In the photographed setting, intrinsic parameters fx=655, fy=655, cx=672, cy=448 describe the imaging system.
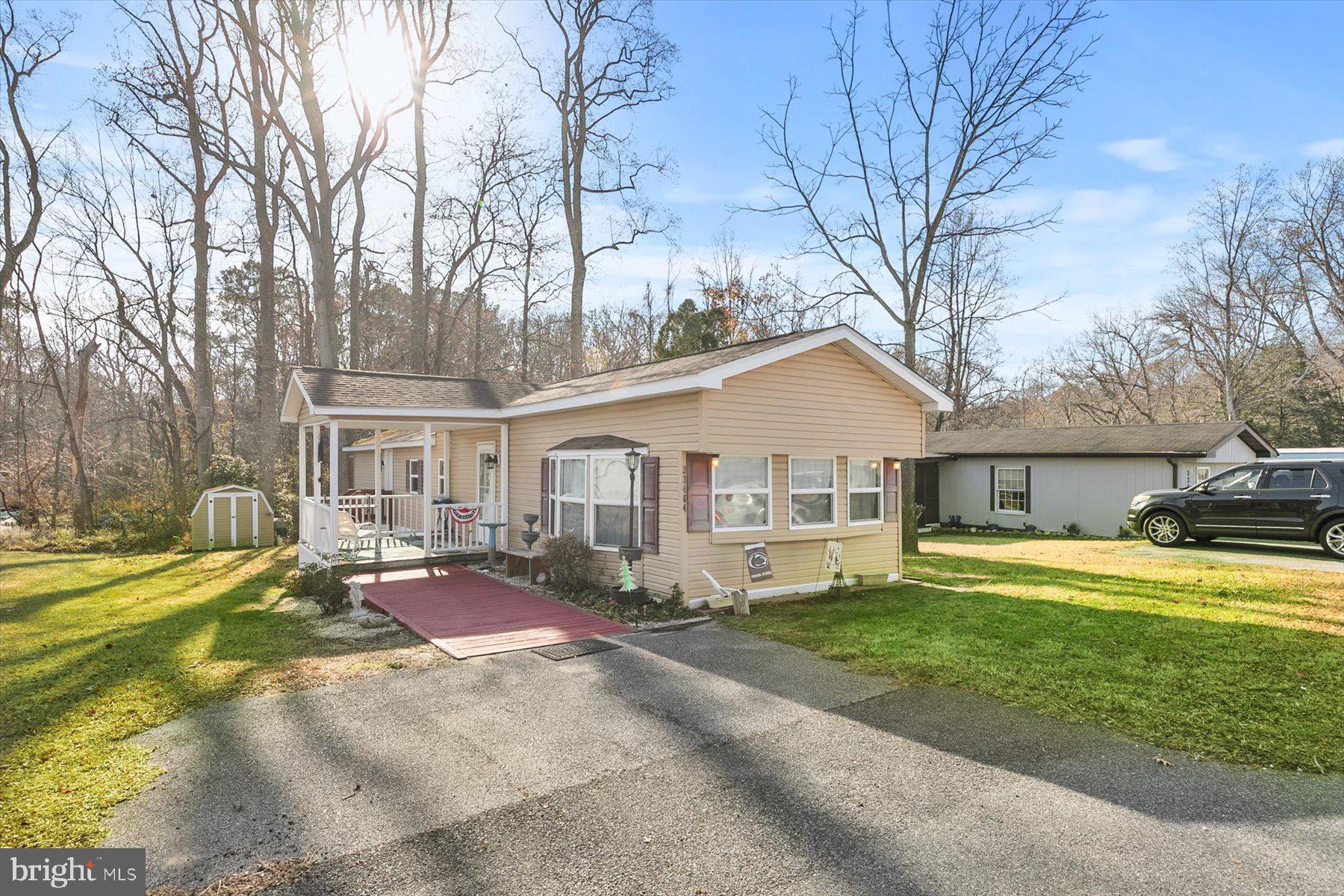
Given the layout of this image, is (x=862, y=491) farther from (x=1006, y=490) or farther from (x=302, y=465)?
(x=1006, y=490)

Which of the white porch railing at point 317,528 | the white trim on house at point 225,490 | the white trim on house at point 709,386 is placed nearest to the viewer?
the white trim on house at point 709,386

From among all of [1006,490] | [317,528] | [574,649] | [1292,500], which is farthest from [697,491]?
[1006,490]

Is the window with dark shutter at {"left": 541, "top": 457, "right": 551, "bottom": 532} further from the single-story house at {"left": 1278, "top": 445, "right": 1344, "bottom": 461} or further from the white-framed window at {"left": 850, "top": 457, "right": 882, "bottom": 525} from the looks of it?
the single-story house at {"left": 1278, "top": 445, "right": 1344, "bottom": 461}

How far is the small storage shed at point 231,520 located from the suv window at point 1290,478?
72.8ft

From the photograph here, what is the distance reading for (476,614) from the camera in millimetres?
8539

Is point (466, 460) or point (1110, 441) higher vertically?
point (1110, 441)

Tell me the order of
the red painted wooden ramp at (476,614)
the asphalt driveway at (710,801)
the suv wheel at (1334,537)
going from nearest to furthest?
1. the asphalt driveway at (710,801)
2. the red painted wooden ramp at (476,614)
3. the suv wheel at (1334,537)

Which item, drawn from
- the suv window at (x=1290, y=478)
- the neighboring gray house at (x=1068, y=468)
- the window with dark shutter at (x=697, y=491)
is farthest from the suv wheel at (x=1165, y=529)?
the window with dark shutter at (x=697, y=491)

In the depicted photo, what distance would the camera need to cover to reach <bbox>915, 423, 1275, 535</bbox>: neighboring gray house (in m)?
17.9

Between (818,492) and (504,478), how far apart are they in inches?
244

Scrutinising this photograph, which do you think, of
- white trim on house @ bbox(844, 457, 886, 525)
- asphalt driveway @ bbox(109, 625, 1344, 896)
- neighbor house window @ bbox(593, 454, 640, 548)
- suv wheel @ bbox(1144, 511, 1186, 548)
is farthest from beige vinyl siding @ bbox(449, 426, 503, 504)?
suv wheel @ bbox(1144, 511, 1186, 548)

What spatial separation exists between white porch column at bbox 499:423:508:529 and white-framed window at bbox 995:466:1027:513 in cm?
1633

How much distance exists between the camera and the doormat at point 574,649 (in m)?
6.76

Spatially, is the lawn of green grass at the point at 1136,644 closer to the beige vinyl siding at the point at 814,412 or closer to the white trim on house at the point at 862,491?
the white trim on house at the point at 862,491
